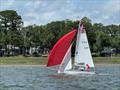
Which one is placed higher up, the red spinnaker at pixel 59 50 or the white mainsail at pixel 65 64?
the red spinnaker at pixel 59 50

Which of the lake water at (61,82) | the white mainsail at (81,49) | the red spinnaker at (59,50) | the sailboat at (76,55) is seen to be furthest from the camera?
the white mainsail at (81,49)

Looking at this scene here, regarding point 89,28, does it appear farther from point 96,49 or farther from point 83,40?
point 83,40

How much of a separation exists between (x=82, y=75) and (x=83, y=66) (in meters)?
1.35

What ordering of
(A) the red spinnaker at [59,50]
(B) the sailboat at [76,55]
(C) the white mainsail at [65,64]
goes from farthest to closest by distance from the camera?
(C) the white mainsail at [65,64], (B) the sailboat at [76,55], (A) the red spinnaker at [59,50]

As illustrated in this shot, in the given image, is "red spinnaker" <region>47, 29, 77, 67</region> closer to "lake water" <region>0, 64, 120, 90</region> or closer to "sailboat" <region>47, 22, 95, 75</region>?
"sailboat" <region>47, 22, 95, 75</region>

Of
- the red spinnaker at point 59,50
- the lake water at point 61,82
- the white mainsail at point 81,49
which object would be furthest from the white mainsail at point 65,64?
the white mainsail at point 81,49

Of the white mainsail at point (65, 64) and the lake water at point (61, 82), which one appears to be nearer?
the lake water at point (61, 82)

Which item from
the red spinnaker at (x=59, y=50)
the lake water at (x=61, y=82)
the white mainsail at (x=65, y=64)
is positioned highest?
the red spinnaker at (x=59, y=50)

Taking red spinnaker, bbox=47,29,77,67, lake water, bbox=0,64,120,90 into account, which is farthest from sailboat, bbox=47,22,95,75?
lake water, bbox=0,64,120,90


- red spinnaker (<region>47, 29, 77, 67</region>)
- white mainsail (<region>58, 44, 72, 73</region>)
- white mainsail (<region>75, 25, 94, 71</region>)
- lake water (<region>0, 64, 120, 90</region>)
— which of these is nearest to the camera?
lake water (<region>0, 64, 120, 90</region>)

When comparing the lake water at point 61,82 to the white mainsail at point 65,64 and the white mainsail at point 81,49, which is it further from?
the white mainsail at point 81,49

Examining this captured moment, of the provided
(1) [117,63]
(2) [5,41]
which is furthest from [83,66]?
(2) [5,41]

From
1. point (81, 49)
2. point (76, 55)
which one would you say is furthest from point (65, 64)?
point (81, 49)

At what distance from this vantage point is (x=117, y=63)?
463ft
